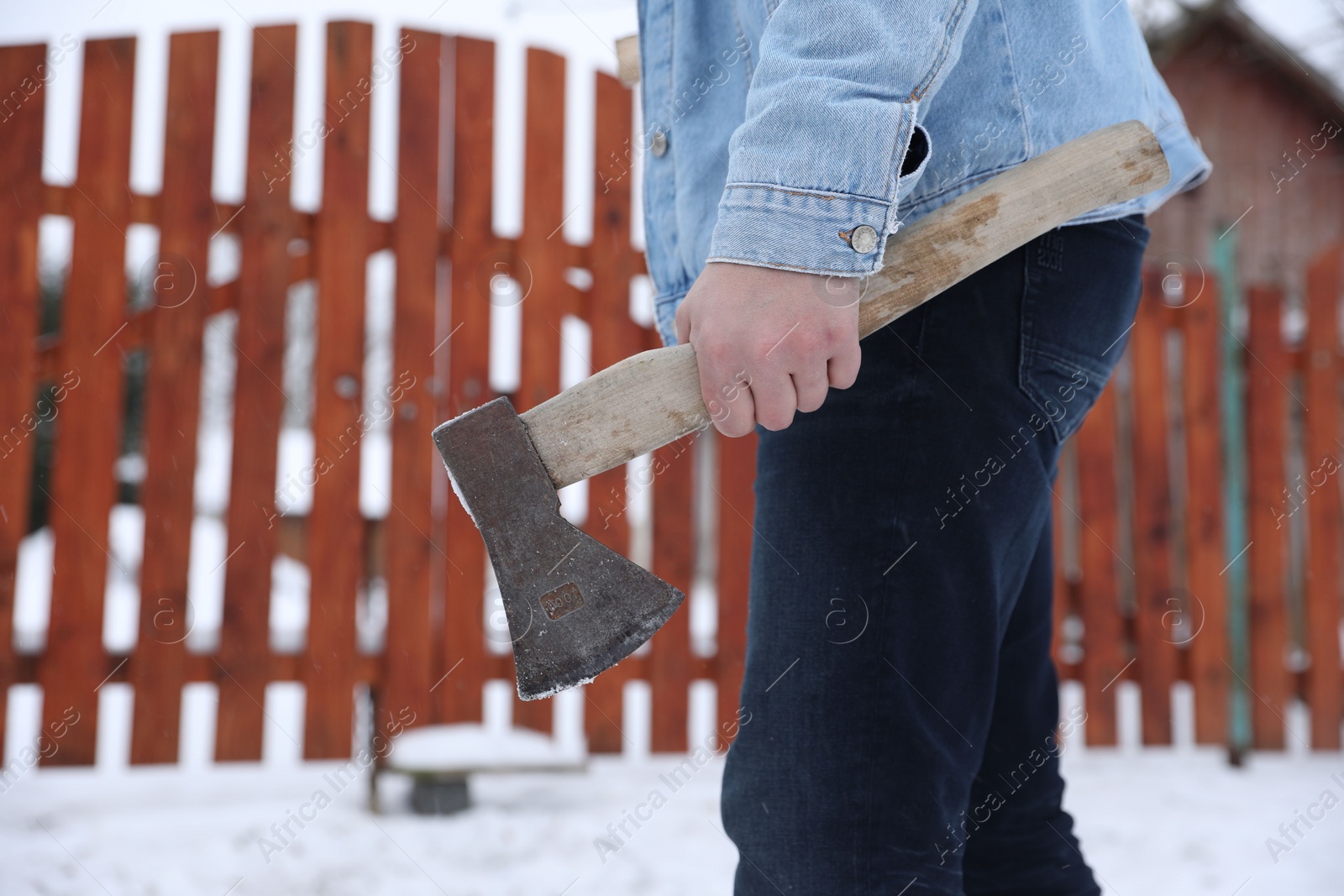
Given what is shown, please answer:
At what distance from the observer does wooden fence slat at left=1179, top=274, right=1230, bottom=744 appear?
10.5ft

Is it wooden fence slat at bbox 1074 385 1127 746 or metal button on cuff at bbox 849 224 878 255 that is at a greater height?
metal button on cuff at bbox 849 224 878 255

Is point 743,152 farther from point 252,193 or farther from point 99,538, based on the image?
point 99,538

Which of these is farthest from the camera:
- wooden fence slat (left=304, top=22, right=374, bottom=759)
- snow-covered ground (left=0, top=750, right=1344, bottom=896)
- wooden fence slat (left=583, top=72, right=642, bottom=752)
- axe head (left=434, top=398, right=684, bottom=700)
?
wooden fence slat (left=583, top=72, right=642, bottom=752)

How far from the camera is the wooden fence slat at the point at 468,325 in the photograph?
270cm

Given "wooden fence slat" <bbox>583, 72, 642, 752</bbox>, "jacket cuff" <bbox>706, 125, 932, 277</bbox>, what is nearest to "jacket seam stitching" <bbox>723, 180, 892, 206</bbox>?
"jacket cuff" <bbox>706, 125, 932, 277</bbox>

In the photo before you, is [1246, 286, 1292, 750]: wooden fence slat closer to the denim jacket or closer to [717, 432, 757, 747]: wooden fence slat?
[717, 432, 757, 747]: wooden fence slat

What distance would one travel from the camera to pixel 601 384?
946 millimetres

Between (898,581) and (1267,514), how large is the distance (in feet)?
10.3

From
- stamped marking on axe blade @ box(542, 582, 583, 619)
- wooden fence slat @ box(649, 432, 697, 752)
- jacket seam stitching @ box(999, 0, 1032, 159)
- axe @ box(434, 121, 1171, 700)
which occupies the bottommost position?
wooden fence slat @ box(649, 432, 697, 752)

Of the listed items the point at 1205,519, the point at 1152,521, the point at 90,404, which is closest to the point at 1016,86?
the point at 90,404

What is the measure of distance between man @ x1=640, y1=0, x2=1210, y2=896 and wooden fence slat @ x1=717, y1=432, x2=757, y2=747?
6.35 ft

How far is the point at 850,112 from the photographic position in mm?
790

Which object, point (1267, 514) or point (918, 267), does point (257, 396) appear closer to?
point (918, 267)

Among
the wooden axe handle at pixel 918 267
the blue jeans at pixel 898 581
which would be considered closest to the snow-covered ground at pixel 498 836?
the blue jeans at pixel 898 581
